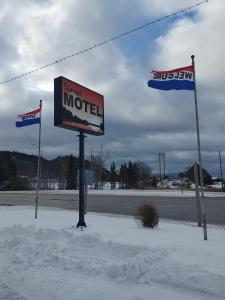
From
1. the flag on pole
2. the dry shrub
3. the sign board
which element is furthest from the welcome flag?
the flag on pole

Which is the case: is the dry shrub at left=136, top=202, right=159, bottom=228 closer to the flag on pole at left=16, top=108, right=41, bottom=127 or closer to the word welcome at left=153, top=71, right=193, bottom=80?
the word welcome at left=153, top=71, right=193, bottom=80

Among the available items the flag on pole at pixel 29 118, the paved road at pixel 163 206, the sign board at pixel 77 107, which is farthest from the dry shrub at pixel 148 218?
the flag on pole at pixel 29 118

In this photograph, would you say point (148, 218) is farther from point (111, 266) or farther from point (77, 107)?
point (111, 266)

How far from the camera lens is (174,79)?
11812 millimetres

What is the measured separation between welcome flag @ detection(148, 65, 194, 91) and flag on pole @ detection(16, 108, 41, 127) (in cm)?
694

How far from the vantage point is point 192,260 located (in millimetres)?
7551

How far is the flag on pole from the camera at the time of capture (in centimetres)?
1742

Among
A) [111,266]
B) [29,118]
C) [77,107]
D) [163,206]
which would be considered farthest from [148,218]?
Answer: [163,206]

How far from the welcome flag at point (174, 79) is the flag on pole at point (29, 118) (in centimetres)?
694

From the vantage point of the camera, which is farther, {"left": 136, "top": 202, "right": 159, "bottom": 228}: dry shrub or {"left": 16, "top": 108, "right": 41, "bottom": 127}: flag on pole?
{"left": 16, "top": 108, "right": 41, "bottom": 127}: flag on pole

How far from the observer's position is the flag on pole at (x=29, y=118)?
17.4 m

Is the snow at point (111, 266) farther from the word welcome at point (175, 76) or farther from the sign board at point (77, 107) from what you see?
the word welcome at point (175, 76)

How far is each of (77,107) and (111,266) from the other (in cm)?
759

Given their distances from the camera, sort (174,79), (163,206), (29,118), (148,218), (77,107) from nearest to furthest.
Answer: (174,79)
(148,218)
(77,107)
(29,118)
(163,206)
